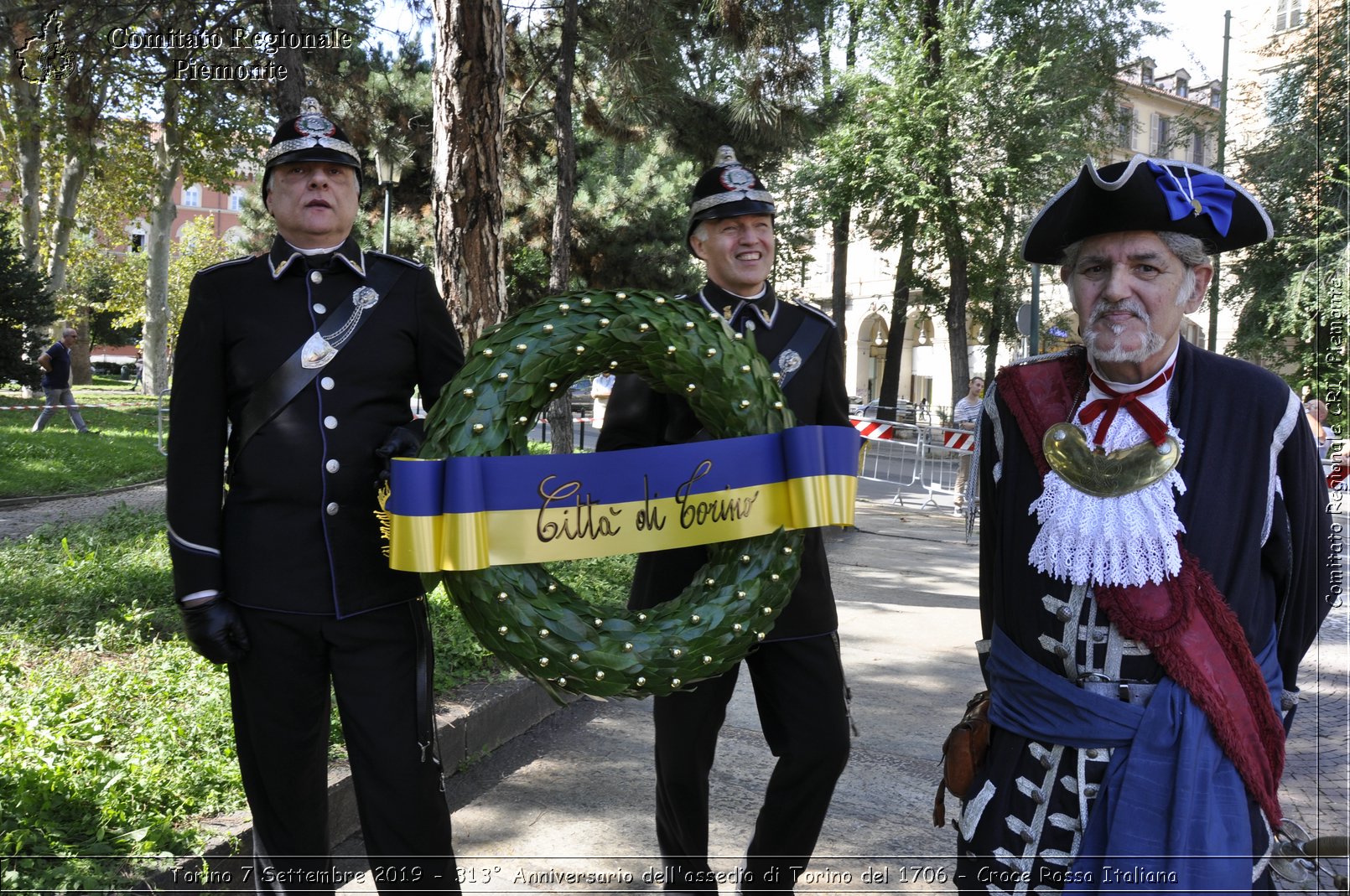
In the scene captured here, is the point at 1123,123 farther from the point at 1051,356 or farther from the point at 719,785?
the point at 1051,356

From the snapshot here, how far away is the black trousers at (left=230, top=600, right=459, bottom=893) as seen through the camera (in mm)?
2633

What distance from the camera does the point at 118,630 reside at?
5.13 metres

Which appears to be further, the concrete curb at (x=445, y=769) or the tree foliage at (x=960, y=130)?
the tree foliage at (x=960, y=130)

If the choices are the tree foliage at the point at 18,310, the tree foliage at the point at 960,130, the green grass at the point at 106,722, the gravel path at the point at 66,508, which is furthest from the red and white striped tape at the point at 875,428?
the tree foliage at the point at 18,310

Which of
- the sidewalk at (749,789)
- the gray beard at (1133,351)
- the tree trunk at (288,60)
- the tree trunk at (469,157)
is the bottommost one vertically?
the sidewalk at (749,789)

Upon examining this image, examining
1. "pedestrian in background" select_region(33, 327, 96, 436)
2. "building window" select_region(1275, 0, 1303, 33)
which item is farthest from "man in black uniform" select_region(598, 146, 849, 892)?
"building window" select_region(1275, 0, 1303, 33)

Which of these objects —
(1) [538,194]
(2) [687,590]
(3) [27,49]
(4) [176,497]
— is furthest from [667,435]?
(1) [538,194]

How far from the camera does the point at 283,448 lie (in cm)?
274

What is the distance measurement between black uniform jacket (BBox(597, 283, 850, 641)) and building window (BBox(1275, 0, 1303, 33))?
21787mm

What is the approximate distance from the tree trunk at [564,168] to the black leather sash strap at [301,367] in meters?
7.84

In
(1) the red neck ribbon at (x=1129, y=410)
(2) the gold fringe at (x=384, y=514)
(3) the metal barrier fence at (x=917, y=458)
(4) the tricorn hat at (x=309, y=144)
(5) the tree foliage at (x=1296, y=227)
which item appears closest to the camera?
(1) the red neck ribbon at (x=1129, y=410)

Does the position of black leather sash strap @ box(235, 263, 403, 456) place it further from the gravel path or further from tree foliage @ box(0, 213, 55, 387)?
tree foliage @ box(0, 213, 55, 387)

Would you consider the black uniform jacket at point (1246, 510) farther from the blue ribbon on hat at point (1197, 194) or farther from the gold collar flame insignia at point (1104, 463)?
the blue ribbon on hat at point (1197, 194)

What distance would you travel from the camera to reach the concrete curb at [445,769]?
10.2 ft
